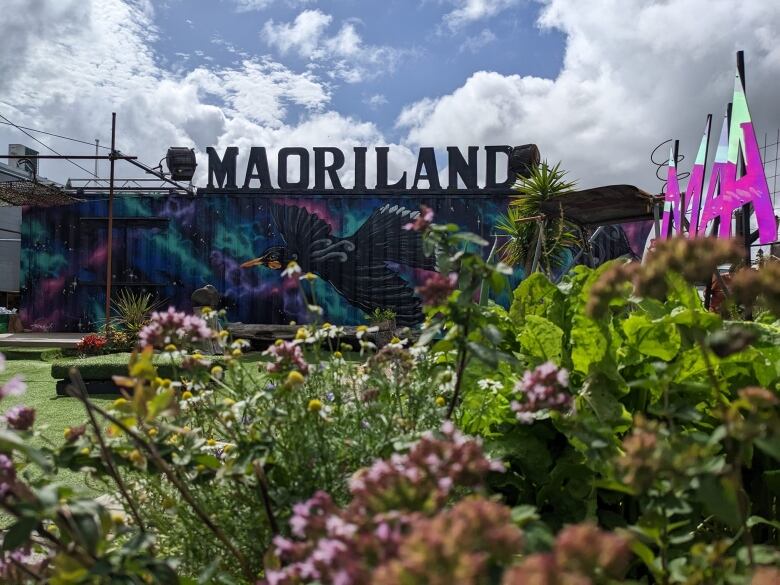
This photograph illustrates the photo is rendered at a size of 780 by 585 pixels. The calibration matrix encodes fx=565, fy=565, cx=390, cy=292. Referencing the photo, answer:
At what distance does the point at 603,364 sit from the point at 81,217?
18480 millimetres

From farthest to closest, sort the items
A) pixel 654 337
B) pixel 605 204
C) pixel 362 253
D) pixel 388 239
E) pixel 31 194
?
pixel 362 253 < pixel 388 239 < pixel 31 194 < pixel 605 204 < pixel 654 337

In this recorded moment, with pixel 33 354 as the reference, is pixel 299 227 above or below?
above

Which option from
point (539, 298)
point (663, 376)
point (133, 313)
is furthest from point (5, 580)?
point (133, 313)

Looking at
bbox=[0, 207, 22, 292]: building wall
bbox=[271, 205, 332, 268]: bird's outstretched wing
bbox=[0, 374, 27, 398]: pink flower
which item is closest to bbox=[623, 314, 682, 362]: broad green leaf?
bbox=[0, 374, 27, 398]: pink flower

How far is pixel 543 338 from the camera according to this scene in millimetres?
1433

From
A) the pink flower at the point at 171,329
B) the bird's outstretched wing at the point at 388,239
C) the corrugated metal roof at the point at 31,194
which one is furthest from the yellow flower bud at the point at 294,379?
the bird's outstretched wing at the point at 388,239

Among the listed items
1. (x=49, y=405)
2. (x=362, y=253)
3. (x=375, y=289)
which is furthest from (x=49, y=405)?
(x=362, y=253)

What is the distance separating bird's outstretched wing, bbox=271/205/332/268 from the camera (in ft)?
53.4

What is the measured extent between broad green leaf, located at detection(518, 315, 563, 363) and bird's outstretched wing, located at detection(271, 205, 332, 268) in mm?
15046

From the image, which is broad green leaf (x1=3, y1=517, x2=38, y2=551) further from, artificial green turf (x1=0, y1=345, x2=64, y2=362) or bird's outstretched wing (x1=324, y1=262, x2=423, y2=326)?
bird's outstretched wing (x1=324, y1=262, x2=423, y2=326)

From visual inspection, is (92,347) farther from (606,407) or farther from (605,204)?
(606,407)

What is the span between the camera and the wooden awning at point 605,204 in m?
4.45

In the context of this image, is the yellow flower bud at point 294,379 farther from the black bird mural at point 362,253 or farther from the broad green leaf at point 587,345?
the black bird mural at point 362,253

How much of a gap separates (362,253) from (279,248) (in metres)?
2.40
